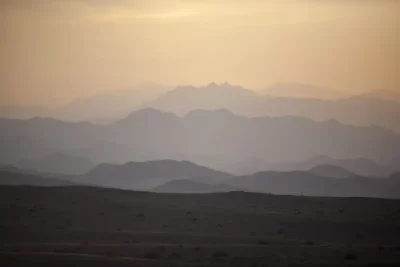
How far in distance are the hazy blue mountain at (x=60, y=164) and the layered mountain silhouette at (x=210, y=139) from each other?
0.09 metres

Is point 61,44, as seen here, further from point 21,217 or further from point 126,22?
point 21,217

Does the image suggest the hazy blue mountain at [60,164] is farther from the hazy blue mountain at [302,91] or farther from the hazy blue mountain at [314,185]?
the hazy blue mountain at [302,91]

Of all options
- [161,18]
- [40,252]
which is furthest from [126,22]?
[40,252]

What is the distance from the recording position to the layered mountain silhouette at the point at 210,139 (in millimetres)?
9664

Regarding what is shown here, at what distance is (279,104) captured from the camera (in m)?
9.72

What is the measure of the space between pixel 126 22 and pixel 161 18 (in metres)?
0.63

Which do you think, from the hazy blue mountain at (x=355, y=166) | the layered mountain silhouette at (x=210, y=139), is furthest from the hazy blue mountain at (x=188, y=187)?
the hazy blue mountain at (x=355, y=166)

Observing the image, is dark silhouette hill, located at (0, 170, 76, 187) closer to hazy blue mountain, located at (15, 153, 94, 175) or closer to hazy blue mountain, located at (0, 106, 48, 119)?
hazy blue mountain, located at (15, 153, 94, 175)

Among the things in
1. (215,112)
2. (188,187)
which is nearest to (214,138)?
(215,112)

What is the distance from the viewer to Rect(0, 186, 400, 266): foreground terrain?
732cm

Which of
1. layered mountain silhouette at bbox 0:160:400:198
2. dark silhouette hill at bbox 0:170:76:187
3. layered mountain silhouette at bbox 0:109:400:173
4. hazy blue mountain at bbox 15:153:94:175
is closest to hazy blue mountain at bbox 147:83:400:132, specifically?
layered mountain silhouette at bbox 0:109:400:173

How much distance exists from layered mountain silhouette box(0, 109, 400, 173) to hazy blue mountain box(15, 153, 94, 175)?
3.4 inches

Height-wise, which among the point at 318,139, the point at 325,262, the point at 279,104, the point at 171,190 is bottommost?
the point at 325,262

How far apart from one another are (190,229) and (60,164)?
2.82m
